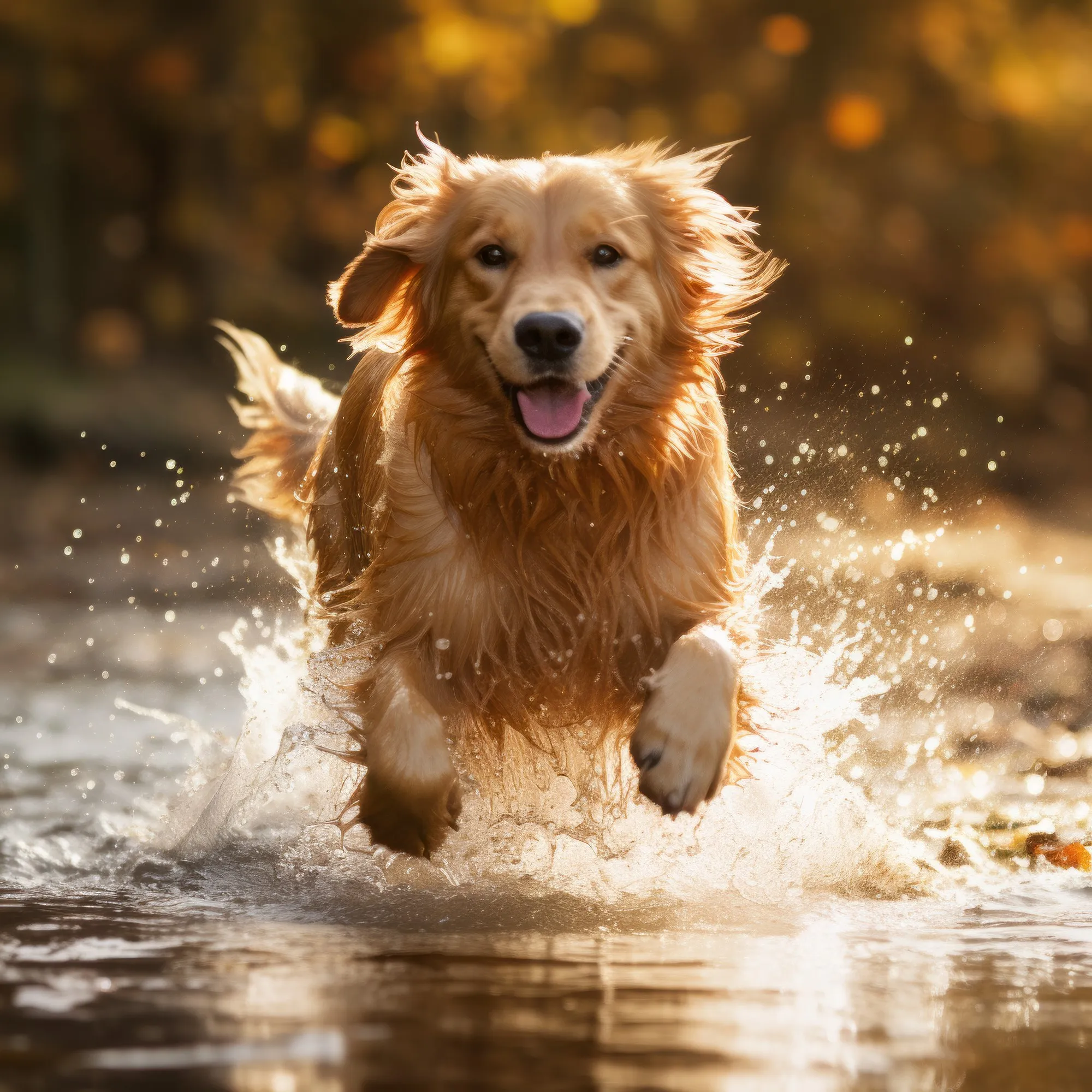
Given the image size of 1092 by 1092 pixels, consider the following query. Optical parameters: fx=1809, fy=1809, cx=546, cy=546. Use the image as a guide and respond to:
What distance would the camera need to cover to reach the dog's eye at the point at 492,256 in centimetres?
405

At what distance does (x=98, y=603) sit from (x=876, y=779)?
5258mm

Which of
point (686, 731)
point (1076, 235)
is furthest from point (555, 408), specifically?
point (1076, 235)

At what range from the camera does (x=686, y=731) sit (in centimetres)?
371

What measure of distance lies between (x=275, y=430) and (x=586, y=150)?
48.0 ft

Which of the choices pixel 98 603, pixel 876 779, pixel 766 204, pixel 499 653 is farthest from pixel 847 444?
pixel 766 204

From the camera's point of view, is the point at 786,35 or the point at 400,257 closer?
the point at 400,257

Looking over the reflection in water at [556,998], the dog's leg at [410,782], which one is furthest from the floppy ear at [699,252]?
the reflection in water at [556,998]

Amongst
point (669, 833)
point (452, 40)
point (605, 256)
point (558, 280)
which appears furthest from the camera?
point (452, 40)

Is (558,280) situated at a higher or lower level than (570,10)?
lower

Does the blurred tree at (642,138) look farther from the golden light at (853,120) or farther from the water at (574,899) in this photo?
the water at (574,899)

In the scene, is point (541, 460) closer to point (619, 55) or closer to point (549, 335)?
point (549, 335)

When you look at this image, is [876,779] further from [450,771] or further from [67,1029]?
[67,1029]

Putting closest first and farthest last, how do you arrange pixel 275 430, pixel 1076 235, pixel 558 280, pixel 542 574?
pixel 558 280 → pixel 542 574 → pixel 275 430 → pixel 1076 235

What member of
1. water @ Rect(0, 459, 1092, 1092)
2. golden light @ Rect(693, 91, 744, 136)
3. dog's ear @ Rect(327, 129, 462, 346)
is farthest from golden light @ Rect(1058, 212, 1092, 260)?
dog's ear @ Rect(327, 129, 462, 346)
